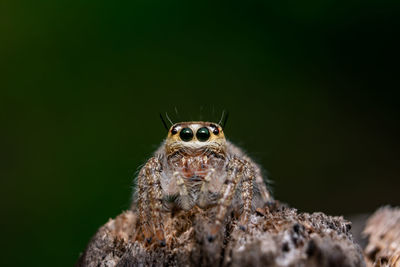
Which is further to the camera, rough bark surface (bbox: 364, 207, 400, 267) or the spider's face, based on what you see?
the spider's face

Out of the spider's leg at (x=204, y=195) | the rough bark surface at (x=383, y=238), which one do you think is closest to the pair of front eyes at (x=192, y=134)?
the spider's leg at (x=204, y=195)

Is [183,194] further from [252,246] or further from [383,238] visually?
[383,238]

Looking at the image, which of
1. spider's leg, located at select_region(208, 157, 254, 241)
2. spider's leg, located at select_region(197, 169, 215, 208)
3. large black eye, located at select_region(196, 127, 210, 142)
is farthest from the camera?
large black eye, located at select_region(196, 127, 210, 142)

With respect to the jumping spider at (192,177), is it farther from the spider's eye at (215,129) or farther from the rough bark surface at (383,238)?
the rough bark surface at (383,238)

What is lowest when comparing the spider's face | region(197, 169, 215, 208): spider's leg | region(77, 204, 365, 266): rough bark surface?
region(77, 204, 365, 266): rough bark surface

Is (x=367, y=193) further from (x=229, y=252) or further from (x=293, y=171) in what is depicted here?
(x=229, y=252)

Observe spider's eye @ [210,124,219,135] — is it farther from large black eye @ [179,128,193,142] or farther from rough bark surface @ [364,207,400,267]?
rough bark surface @ [364,207,400,267]

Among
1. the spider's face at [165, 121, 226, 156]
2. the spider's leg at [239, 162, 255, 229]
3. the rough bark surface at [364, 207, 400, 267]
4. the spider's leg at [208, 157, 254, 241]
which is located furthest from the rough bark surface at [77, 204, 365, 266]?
the rough bark surface at [364, 207, 400, 267]

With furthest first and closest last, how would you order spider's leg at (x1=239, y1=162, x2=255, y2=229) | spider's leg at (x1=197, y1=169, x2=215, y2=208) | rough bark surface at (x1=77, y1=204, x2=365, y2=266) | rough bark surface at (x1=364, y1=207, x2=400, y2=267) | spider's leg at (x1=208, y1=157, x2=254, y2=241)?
1. rough bark surface at (x1=364, y1=207, x2=400, y2=267)
2. spider's leg at (x1=197, y1=169, x2=215, y2=208)
3. spider's leg at (x1=239, y1=162, x2=255, y2=229)
4. spider's leg at (x1=208, y1=157, x2=254, y2=241)
5. rough bark surface at (x1=77, y1=204, x2=365, y2=266)
